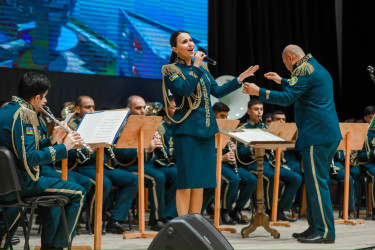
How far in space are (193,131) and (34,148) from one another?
113 cm

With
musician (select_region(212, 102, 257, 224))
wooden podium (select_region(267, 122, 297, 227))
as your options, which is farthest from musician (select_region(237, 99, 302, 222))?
wooden podium (select_region(267, 122, 297, 227))

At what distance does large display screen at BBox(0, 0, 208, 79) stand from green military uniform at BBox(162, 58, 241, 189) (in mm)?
2924

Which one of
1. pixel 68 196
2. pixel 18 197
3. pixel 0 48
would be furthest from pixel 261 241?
pixel 0 48

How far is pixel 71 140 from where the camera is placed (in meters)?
3.52

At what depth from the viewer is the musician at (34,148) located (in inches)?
135

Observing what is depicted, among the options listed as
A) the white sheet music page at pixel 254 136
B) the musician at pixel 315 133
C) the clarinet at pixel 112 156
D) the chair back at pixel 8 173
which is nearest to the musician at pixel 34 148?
the chair back at pixel 8 173

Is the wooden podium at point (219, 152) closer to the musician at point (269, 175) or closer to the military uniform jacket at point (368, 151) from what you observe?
the musician at point (269, 175)

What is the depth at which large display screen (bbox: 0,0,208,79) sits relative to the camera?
6.42m

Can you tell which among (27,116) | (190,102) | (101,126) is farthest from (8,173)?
(190,102)

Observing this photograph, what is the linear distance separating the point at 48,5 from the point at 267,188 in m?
3.29

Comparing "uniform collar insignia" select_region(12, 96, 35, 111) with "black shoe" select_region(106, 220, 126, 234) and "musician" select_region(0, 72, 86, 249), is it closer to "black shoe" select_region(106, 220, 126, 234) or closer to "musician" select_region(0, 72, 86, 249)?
"musician" select_region(0, 72, 86, 249)

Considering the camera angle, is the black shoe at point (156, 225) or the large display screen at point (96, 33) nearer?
the black shoe at point (156, 225)

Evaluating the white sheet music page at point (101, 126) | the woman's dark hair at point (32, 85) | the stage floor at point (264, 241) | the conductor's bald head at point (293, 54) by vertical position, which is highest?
the conductor's bald head at point (293, 54)

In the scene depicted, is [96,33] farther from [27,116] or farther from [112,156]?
[27,116]
